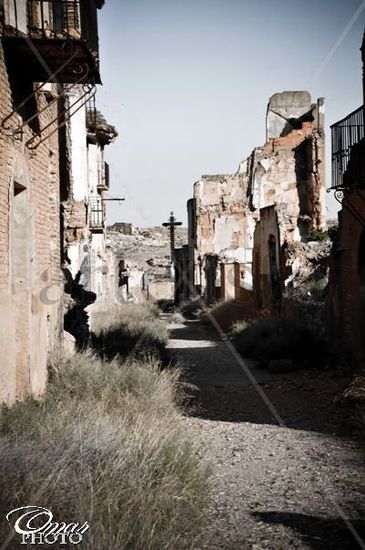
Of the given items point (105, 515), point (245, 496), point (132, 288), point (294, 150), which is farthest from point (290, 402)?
point (132, 288)

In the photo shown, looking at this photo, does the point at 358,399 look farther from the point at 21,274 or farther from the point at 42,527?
the point at 42,527

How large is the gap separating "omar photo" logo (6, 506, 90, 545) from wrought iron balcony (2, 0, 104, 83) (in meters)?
4.91

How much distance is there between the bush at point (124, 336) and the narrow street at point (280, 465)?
2.00 metres

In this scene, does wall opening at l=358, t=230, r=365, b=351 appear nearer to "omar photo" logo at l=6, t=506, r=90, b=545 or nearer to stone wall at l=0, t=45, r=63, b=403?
stone wall at l=0, t=45, r=63, b=403

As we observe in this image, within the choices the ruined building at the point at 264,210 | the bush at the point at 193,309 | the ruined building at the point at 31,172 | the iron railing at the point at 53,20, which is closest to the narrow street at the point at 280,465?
the ruined building at the point at 31,172

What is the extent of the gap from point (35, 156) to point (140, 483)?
209 inches

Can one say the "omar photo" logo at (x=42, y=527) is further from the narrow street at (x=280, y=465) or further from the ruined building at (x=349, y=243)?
the ruined building at (x=349, y=243)

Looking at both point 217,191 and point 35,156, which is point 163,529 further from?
point 217,191

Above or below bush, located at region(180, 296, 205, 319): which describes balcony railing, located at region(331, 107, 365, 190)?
above

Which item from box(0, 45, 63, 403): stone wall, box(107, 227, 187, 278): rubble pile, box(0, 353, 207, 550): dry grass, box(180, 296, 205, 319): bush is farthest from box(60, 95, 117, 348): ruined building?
box(107, 227, 187, 278): rubble pile

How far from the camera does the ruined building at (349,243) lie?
10.7m

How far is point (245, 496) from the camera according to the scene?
5.41 metres

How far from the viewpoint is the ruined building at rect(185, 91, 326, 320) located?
22.6m

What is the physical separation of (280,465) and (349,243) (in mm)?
6888
